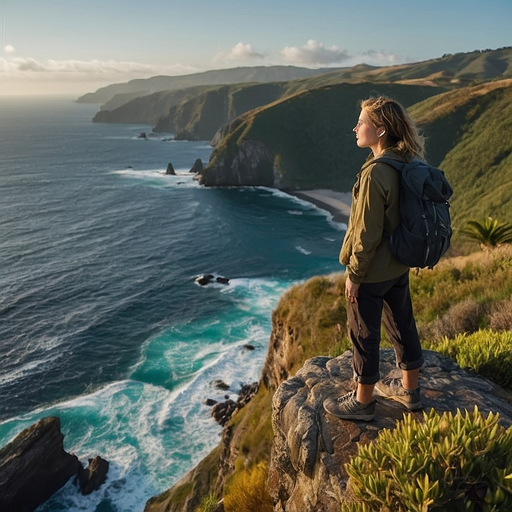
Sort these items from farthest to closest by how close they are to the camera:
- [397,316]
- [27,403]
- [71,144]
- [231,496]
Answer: [71,144] < [27,403] < [231,496] < [397,316]

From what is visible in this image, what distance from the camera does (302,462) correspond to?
483 centimetres

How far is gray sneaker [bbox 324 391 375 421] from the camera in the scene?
4773 millimetres

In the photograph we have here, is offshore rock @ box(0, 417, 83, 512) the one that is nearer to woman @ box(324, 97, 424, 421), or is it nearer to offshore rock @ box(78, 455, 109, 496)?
offshore rock @ box(78, 455, 109, 496)

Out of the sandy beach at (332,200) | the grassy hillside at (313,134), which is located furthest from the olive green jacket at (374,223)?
the grassy hillside at (313,134)

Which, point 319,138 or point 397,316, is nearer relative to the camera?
point 397,316

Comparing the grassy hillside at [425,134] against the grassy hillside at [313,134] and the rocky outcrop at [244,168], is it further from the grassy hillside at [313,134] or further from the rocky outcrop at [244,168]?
the rocky outcrop at [244,168]

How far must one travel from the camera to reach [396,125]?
4.32m

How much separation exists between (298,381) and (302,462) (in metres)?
1.35

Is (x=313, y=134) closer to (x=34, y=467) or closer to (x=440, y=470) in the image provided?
(x=34, y=467)

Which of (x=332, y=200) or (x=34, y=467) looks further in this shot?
(x=332, y=200)

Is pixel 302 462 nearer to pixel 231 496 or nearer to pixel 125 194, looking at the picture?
pixel 231 496

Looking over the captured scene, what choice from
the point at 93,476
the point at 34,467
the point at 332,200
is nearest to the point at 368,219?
the point at 93,476

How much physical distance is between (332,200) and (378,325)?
83167mm

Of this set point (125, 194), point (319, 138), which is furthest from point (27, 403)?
point (319, 138)
